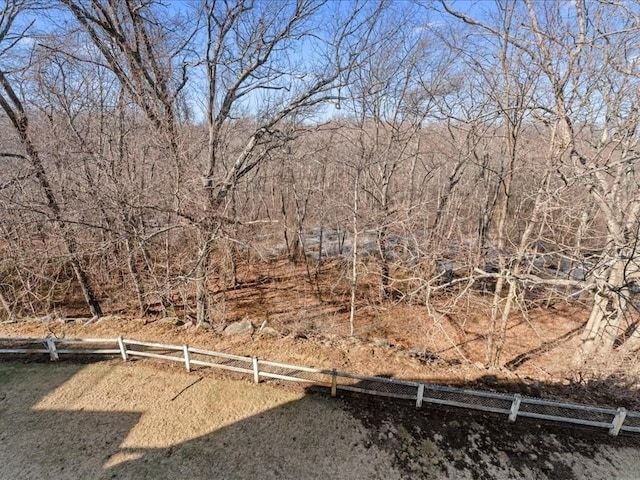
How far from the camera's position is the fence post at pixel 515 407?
4.87 meters

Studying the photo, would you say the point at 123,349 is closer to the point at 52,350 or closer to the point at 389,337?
the point at 52,350

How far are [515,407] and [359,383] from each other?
253 cm

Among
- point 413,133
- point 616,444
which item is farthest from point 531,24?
point 616,444

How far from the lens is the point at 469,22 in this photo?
274 inches

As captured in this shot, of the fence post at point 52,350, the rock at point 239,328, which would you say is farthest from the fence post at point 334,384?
the fence post at point 52,350

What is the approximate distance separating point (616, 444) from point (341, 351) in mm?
4553

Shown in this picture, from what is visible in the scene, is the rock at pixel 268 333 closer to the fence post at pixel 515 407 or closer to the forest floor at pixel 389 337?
the forest floor at pixel 389 337

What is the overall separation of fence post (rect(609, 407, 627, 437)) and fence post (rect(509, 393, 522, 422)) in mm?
1364

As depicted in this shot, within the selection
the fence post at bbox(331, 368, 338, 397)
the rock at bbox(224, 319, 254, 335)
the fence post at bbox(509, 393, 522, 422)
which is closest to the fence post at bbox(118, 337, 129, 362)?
the rock at bbox(224, 319, 254, 335)

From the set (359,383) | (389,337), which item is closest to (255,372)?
(359,383)

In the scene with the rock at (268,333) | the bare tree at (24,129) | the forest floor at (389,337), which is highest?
the bare tree at (24,129)

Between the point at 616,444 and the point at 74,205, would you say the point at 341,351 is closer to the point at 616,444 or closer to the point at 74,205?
the point at 616,444

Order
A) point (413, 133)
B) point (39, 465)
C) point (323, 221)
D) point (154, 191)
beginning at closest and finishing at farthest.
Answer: point (39, 465) < point (154, 191) < point (413, 133) < point (323, 221)

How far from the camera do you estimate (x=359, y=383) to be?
566 cm
